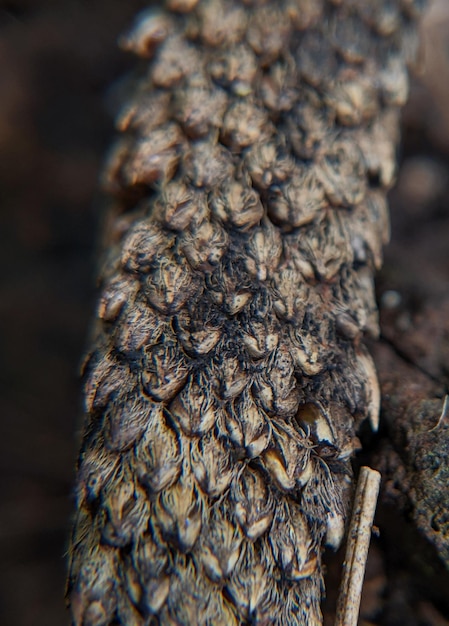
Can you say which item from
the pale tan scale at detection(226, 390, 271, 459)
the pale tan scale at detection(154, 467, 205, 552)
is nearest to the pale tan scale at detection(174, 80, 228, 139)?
the pale tan scale at detection(226, 390, 271, 459)

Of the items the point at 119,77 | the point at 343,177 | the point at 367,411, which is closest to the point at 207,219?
the point at 343,177

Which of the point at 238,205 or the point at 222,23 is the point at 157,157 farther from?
the point at 222,23

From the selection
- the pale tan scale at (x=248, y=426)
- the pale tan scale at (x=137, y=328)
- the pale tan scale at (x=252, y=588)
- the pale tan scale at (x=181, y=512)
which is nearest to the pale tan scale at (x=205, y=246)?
the pale tan scale at (x=137, y=328)

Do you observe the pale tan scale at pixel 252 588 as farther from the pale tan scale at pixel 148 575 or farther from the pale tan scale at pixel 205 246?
the pale tan scale at pixel 205 246

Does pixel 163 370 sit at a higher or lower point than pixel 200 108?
lower

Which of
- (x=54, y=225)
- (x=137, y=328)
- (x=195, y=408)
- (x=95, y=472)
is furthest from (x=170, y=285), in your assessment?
(x=54, y=225)

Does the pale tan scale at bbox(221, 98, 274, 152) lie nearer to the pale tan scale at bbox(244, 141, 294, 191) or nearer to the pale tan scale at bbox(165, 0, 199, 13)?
the pale tan scale at bbox(244, 141, 294, 191)

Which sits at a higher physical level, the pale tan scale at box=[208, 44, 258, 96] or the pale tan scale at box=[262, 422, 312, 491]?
the pale tan scale at box=[208, 44, 258, 96]
